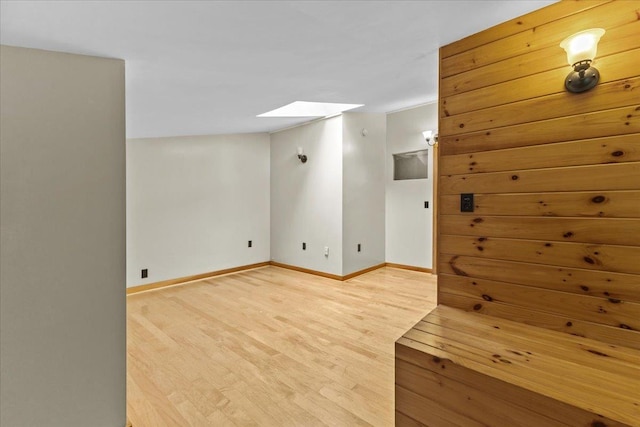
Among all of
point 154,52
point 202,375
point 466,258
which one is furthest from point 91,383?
point 466,258

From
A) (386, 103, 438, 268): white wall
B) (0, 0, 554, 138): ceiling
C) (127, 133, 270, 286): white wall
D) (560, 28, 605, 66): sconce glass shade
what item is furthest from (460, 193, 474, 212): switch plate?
(127, 133, 270, 286): white wall

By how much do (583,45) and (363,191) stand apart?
132 inches

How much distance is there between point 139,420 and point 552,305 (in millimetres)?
2343

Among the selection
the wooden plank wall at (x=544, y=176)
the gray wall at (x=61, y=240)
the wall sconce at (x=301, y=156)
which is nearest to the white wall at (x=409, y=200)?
the wall sconce at (x=301, y=156)

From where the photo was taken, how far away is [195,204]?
452 cm

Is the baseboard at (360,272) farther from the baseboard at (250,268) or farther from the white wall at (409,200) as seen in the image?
the white wall at (409,200)

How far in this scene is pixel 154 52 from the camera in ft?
5.22

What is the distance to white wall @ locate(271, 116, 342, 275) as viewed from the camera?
173 inches

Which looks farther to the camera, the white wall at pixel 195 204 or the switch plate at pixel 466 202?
the white wall at pixel 195 204

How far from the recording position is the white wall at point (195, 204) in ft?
13.1

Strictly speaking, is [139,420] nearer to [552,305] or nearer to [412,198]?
[552,305]

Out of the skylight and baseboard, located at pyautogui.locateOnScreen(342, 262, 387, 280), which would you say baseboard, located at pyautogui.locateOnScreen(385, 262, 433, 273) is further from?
the skylight

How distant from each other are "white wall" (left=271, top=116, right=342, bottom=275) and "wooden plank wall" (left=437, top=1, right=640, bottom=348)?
2446 mm

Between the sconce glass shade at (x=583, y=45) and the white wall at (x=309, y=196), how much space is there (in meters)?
3.02
